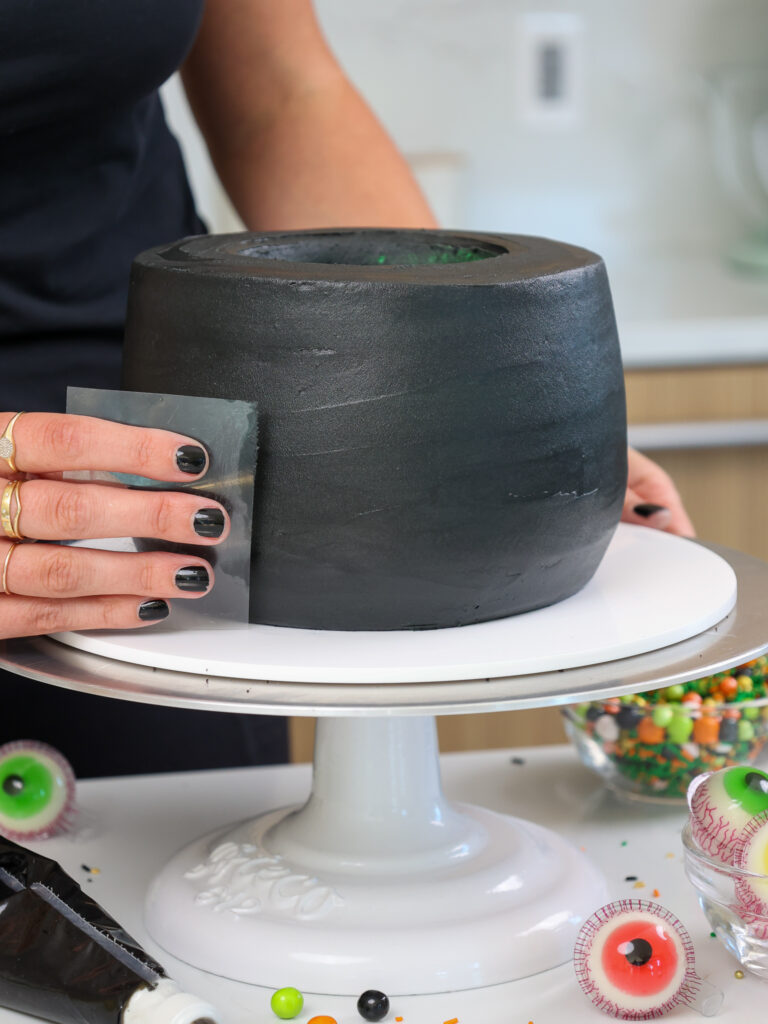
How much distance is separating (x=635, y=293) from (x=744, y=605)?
1706 mm

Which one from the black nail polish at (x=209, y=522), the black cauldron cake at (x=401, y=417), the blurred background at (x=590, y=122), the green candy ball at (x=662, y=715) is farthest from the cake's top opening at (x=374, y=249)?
the blurred background at (x=590, y=122)

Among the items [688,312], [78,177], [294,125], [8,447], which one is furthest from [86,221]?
[688,312]

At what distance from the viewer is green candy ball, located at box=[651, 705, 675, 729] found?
2.64ft

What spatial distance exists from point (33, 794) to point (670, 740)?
1.29 ft

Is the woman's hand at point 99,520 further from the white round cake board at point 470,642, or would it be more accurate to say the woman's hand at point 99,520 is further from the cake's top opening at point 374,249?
the cake's top opening at point 374,249

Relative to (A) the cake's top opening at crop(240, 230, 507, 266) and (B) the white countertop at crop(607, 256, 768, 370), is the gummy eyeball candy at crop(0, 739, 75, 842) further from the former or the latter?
(B) the white countertop at crop(607, 256, 768, 370)

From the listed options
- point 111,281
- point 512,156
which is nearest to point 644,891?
point 111,281

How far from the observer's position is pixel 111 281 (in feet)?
3.31

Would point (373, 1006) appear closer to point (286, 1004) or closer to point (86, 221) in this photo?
point (286, 1004)

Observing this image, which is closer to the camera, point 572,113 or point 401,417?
point 401,417

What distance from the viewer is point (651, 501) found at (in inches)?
35.1

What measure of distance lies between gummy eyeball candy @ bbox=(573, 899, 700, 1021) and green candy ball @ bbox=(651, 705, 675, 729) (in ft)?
0.70

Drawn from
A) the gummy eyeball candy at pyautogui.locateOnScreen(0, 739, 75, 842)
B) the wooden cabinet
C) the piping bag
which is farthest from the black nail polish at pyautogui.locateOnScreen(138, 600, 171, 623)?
the wooden cabinet

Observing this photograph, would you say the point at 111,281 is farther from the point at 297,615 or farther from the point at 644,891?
the point at 644,891
